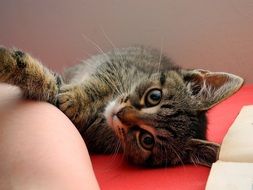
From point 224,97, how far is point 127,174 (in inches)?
14.7

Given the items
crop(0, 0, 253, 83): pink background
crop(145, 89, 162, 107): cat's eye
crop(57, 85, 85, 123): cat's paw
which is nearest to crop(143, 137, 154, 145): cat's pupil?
crop(145, 89, 162, 107): cat's eye

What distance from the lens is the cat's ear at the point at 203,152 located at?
4.19ft

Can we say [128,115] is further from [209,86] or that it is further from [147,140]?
[209,86]

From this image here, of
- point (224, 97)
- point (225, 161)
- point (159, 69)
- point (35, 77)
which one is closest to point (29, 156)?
point (35, 77)

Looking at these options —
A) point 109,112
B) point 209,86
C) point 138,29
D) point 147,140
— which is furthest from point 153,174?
point 138,29

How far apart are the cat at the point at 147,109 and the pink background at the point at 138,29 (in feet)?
2.23

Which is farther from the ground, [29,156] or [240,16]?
[240,16]

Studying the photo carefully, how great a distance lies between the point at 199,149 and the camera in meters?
1.32

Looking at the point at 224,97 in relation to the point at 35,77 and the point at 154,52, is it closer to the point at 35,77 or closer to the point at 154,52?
the point at 35,77

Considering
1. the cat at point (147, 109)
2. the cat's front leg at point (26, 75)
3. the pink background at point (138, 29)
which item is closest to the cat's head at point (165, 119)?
the cat at point (147, 109)

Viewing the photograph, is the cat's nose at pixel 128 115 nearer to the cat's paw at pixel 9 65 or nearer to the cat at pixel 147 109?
the cat at pixel 147 109

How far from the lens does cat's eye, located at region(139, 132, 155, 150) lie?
1.36 meters

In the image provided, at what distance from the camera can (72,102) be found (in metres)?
1.32

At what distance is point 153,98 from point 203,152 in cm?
23
